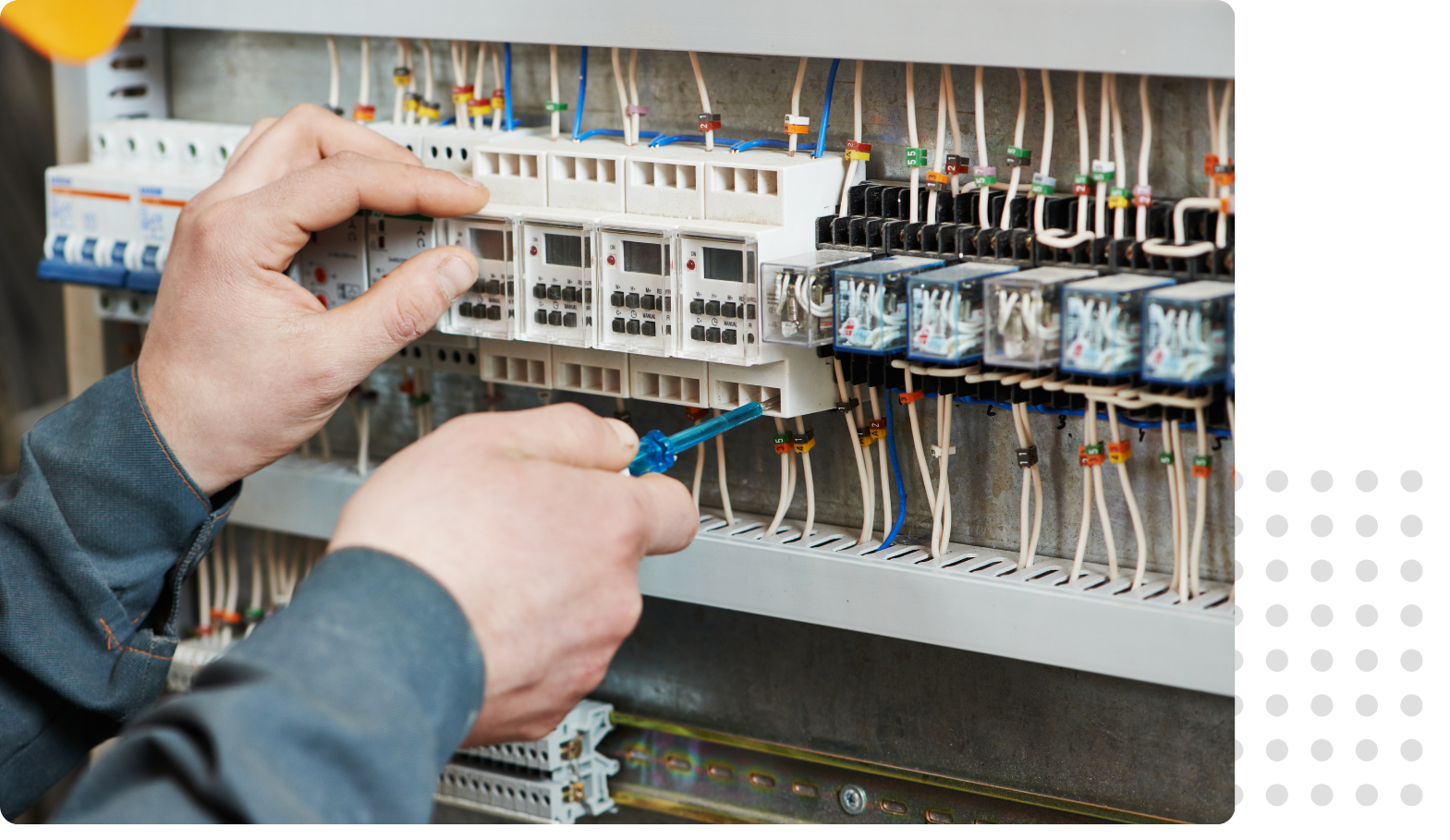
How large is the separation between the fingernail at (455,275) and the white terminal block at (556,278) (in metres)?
0.05

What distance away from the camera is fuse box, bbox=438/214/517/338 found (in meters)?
1.21

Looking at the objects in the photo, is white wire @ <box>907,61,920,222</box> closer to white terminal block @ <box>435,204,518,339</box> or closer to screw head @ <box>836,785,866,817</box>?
white terminal block @ <box>435,204,518,339</box>

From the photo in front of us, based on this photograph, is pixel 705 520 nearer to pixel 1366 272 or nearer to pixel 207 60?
pixel 1366 272

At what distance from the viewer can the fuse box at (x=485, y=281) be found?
1.21 metres

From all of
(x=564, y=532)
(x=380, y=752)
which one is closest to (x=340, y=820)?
(x=380, y=752)

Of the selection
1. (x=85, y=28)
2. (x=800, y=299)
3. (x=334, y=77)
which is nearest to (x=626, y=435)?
(x=800, y=299)

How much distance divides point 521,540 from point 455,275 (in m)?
0.46

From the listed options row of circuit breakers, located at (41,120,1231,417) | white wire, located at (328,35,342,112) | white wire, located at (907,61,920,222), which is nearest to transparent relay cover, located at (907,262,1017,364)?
row of circuit breakers, located at (41,120,1231,417)

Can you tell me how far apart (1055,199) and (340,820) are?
0.70 metres

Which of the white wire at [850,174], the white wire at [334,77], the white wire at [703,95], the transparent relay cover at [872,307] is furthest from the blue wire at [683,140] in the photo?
the white wire at [334,77]

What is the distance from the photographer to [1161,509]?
1.09m

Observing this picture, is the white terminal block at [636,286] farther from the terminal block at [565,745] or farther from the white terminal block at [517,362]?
the terminal block at [565,745]

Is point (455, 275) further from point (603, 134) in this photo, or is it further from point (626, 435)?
point (626, 435)

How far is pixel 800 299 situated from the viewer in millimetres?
1054
